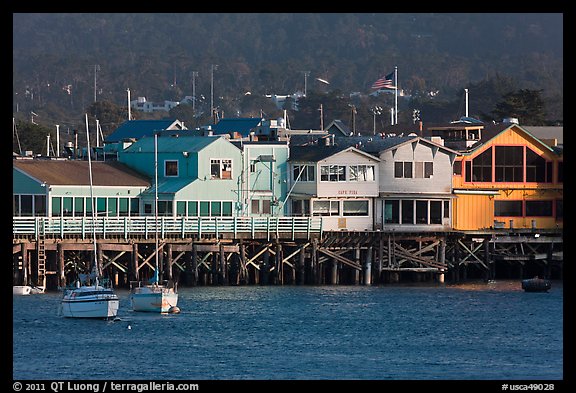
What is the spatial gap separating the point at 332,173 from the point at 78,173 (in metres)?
12.9

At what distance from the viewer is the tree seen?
441ft

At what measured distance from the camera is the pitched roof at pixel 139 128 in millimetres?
104500

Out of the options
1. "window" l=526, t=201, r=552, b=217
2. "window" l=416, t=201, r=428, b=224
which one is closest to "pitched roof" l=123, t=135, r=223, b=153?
"window" l=416, t=201, r=428, b=224

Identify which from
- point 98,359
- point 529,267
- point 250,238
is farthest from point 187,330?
point 529,267

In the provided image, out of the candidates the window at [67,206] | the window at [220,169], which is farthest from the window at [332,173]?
the window at [67,206]

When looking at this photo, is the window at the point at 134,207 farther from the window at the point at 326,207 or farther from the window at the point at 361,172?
the window at the point at 361,172

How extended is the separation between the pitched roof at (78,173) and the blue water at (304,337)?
25.0 feet

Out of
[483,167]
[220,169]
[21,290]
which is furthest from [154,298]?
[483,167]

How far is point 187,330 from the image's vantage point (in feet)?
217

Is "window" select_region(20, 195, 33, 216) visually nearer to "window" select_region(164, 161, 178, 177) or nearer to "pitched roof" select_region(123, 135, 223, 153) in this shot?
"window" select_region(164, 161, 178, 177)
